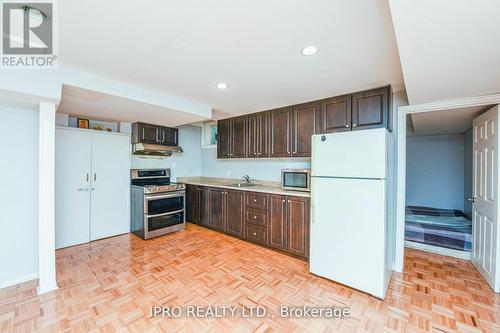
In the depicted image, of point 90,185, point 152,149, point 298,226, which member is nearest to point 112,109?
point 152,149

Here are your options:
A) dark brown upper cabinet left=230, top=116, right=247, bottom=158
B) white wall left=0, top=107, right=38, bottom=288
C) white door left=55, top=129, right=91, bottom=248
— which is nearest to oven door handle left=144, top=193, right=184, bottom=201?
white door left=55, top=129, right=91, bottom=248

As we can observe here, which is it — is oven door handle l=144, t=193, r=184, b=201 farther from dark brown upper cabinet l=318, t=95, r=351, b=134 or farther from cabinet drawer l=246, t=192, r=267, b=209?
dark brown upper cabinet l=318, t=95, r=351, b=134

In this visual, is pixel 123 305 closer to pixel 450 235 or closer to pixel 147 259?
pixel 147 259

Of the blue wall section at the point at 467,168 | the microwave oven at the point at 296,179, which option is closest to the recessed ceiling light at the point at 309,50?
the microwave oven at the point at 296,179

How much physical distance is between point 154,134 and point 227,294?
324 cm

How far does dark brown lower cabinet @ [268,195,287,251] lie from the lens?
3.24 m

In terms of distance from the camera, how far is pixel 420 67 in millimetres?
1656

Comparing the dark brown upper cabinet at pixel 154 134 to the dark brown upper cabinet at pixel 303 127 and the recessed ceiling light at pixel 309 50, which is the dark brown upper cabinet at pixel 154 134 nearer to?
the dark brown upper cabinet at pixel 303 127

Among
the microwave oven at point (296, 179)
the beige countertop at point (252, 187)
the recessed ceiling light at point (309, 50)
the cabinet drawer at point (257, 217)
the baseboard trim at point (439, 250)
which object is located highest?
the recessed ceiling light at point (309, 50)

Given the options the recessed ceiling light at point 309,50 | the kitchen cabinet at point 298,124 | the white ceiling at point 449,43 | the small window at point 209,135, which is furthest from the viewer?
the small window at point 209,135

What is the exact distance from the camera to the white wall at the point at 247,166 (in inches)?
155

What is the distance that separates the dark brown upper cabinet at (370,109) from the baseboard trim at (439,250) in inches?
88.8

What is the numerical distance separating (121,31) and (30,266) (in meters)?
2.87

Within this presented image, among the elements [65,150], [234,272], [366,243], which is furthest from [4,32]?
[366,243]
